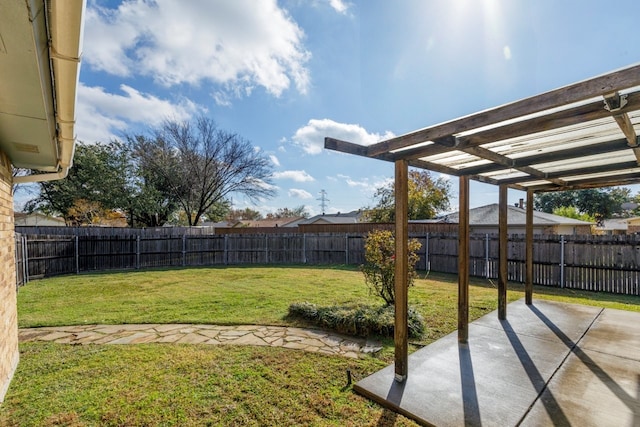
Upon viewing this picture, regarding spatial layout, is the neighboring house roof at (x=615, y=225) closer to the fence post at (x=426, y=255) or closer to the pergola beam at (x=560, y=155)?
the fence post at (x=426, y=255)

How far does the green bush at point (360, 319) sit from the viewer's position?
13.4 ft

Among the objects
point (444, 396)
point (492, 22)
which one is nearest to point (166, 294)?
point (444, 396)

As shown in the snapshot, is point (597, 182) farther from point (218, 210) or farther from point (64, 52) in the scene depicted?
point (218, 210)

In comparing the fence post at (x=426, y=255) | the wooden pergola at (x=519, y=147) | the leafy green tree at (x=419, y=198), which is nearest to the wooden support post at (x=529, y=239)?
the wooden pergola at (x=519, y=147)

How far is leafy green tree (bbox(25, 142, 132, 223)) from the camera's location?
17766mm

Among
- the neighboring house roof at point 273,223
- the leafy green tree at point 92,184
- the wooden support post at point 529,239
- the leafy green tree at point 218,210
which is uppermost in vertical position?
the leafy green tree at point 92,184

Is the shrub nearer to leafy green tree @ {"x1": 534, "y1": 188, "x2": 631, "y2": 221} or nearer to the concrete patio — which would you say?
the concrete patio

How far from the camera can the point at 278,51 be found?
7.63 meters

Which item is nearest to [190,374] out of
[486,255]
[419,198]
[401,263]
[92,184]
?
[401,263]

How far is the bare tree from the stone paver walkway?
53.8 ft

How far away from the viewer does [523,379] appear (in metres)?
2.75

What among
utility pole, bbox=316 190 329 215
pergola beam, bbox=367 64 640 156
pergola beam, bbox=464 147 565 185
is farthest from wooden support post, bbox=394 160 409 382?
utility pole, bbox=316 190 329 215

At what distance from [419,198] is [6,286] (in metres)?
21.0

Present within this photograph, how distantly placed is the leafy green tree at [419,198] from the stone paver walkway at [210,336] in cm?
1675
